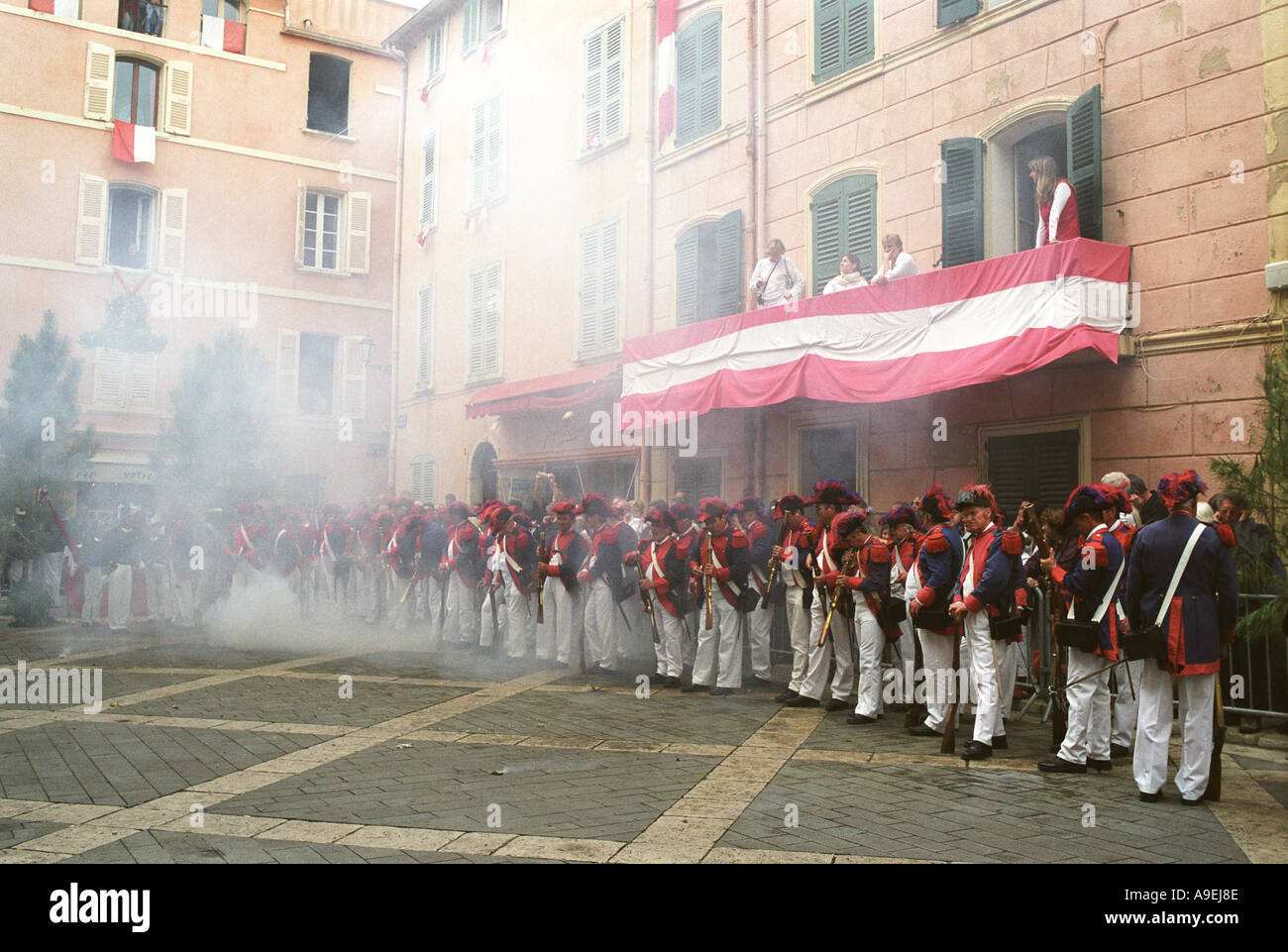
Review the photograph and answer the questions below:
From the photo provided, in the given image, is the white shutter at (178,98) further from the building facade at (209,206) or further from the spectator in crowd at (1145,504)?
the spectator in crowd at (1145,504)

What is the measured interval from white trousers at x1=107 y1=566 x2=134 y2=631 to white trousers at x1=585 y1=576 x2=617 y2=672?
23.5 ft

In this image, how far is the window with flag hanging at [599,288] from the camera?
15.6 metres

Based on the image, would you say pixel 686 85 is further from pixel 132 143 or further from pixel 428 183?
pixel 132 143

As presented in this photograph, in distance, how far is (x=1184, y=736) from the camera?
5281mm

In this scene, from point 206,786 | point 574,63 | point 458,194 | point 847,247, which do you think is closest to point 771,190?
point 847,247

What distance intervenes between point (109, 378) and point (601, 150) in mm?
11942

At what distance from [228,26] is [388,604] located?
15467mm

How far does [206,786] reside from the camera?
5410 millimetres

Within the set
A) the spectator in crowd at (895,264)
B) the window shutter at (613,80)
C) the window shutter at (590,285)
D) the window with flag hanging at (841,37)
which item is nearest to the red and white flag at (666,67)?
the window shutter at (613,80)

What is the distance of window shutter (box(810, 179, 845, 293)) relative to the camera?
12.0 meters

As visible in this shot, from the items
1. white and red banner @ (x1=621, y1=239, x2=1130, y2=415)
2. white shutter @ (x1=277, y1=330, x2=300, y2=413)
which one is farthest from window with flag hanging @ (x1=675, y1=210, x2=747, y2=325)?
white shutter @ (x1=277, y1=330, x2=300, y2=413)

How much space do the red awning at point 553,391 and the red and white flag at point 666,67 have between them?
11.1 ft

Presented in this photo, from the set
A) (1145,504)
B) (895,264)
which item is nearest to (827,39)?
(895,264)

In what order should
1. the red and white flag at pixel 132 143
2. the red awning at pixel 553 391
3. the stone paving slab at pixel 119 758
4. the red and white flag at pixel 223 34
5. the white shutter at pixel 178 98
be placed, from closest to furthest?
the stone paving slab at pixel 119 758, the red awning at pixel 553 391, the red and white flag at pixel 132 143, the white shutter at pixel 178 98, the red and white flag at pixel 223 34
